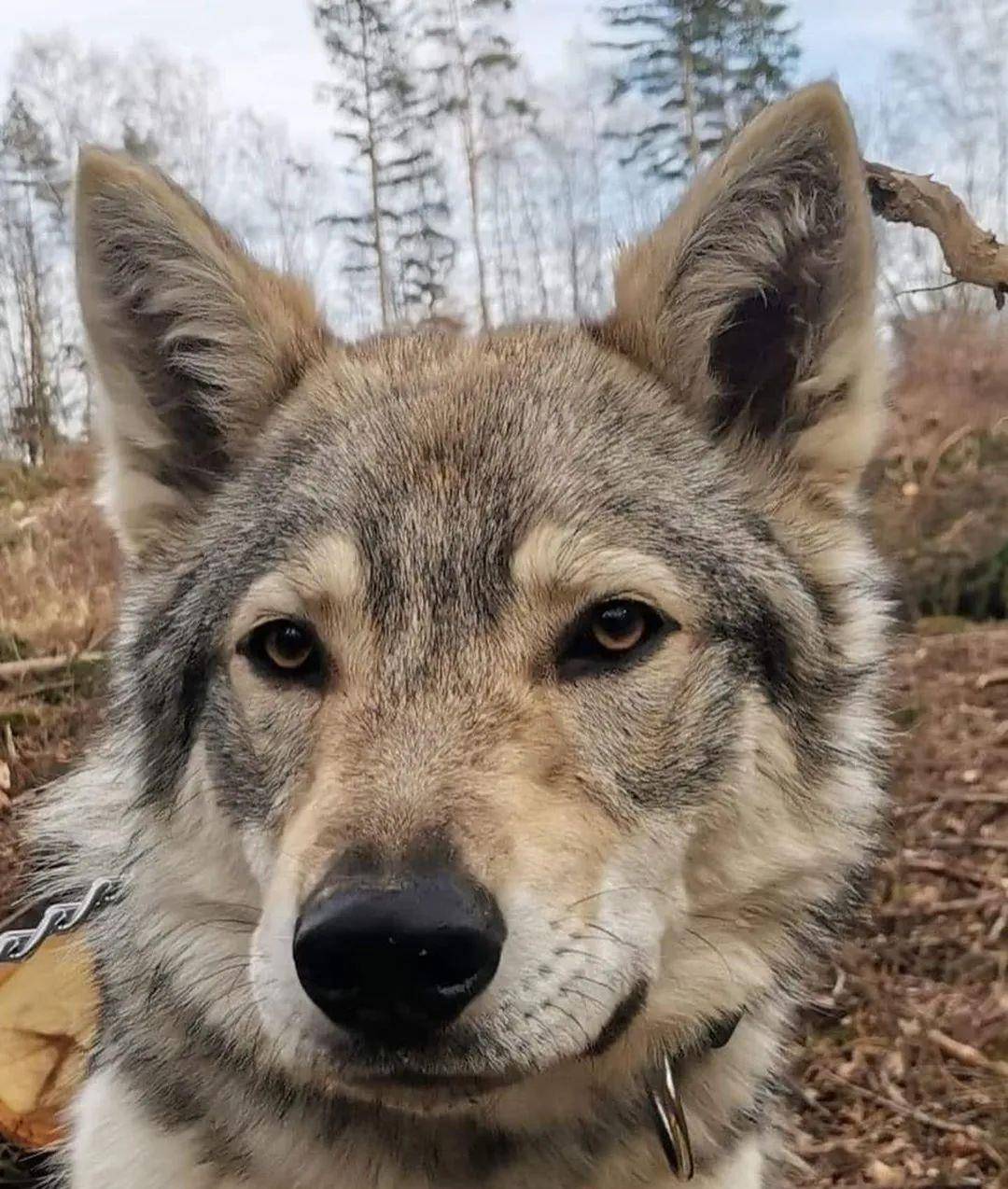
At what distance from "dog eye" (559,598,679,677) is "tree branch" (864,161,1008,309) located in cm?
278

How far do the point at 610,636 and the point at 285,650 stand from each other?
2.04ft

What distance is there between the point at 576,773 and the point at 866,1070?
10.6ft

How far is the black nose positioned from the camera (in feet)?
5.41

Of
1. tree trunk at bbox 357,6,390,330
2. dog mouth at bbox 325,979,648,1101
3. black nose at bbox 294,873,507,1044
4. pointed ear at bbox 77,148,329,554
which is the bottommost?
dog mouth at bbox 325,979,648,1101

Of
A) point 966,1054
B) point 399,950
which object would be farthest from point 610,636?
point 966,1054

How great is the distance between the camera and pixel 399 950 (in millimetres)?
1646

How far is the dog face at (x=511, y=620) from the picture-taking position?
182 cm

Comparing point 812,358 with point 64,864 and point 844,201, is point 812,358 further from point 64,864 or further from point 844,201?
point 64,864

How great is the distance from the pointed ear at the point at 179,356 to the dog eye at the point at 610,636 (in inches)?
39.6

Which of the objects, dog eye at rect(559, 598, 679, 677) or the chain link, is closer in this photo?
dog eye at rect(559, 598, 679, 677)

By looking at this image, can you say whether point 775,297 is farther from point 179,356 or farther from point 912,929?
point 912,929

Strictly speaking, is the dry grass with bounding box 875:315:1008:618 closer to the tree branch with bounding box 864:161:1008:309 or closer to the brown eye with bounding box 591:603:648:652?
the tree branch with bounding box 864:161:1008:309

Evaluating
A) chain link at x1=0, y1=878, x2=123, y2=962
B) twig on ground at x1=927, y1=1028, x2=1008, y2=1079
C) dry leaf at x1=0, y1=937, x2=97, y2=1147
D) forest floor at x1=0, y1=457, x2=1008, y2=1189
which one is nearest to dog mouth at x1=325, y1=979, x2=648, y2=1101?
chain link at x1=0, y1=878, x2=123, y2=962

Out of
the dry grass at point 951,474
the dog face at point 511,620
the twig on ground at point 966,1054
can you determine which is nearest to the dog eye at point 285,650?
the dog face at point 511,620
